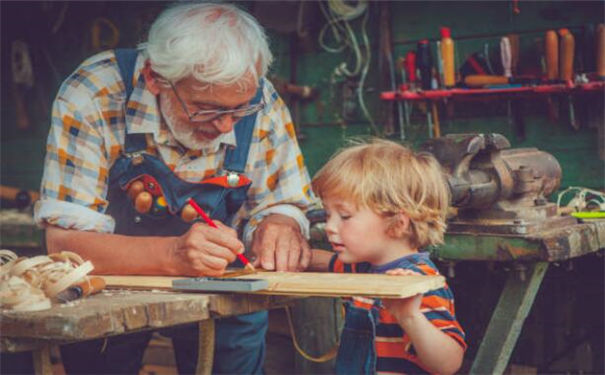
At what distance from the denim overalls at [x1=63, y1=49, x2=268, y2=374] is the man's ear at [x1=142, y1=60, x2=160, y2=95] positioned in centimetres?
8

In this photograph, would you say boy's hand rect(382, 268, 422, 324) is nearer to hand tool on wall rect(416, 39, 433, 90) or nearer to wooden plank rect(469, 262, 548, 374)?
wooden plank rect(469, 262, 548, 374)

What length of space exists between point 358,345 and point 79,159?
1.17 metres

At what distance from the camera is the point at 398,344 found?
2754 millimetres

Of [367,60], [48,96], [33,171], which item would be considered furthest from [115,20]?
[367,60]

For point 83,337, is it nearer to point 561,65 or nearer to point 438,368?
point 438,368

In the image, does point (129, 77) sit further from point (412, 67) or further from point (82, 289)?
point (412, 67)

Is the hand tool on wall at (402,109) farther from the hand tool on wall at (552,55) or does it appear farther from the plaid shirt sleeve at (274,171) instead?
A: the plaid shirt sleeve at (274,171)

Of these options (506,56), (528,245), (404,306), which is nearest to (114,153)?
(404,306)

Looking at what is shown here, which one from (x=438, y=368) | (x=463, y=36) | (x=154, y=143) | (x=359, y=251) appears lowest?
(x=438, y=368)

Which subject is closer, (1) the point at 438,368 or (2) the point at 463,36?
(1) the point at 438,368

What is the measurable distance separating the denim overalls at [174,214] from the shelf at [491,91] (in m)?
1.69

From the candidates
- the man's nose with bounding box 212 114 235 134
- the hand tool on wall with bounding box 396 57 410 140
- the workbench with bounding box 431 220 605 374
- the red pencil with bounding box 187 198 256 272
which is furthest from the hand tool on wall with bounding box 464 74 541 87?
the red pencil with bounding box 187 198 256 272

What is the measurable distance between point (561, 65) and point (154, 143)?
232 cm

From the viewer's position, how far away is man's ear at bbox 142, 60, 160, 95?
3340mm
